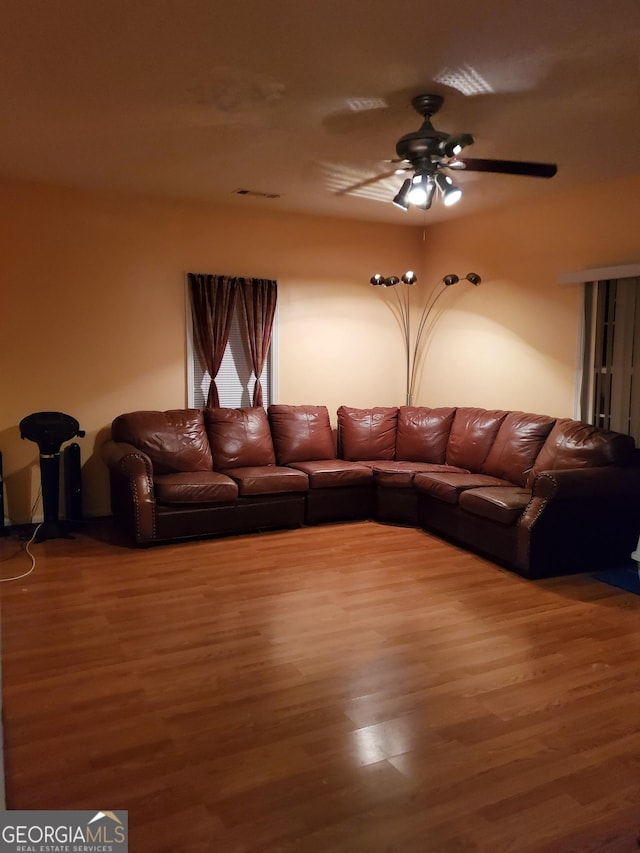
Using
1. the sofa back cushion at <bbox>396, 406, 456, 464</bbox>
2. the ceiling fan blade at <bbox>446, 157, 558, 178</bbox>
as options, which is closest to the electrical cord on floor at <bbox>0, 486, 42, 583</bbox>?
the sofa back cushion at <bbox>396, 406, 456, 464</bbox>

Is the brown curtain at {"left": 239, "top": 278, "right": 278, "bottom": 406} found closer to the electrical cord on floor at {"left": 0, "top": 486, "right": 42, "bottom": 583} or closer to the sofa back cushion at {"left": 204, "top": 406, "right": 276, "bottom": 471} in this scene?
the sofa back cushion at {"left": 204, "top": 406, "right": 276, "bottom": 471}

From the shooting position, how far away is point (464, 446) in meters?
5.60

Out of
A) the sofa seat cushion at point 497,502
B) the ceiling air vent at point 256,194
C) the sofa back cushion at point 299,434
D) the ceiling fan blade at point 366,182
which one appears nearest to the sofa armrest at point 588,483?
the sofa seat cushion at point 497,502

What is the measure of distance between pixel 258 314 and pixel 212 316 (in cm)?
44

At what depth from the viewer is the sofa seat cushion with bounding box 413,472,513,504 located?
4840 millimetres

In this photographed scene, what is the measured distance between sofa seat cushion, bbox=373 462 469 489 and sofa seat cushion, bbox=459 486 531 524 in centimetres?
69

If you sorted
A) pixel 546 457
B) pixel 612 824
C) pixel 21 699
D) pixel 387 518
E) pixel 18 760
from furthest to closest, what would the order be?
pixel 387 518
pixel 546 457
pixel 21 699
pixel 18 760
pixel 612 824

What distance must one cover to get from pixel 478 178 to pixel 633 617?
3.17 meters

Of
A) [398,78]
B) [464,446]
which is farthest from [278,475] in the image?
[398,78]

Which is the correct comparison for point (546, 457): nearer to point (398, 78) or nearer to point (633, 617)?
point (633, 617)

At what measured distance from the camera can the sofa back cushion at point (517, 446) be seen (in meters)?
4.96

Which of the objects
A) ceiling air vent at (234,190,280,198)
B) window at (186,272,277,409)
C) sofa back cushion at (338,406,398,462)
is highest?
ceiling air vent at (234,190,280,198)

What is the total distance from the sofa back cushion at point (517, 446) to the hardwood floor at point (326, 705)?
991 mm

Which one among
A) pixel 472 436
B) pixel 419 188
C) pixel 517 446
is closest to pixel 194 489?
pixel 472 436
